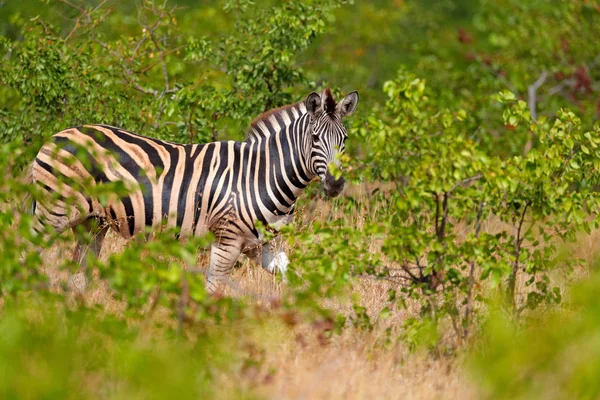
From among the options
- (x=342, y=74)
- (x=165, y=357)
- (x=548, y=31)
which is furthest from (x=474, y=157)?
(x=342, y=74)

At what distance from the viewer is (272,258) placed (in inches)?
329

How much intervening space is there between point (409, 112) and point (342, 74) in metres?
16.7

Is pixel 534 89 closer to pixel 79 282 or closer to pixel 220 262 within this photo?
pixel 220 262

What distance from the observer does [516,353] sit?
183 inches

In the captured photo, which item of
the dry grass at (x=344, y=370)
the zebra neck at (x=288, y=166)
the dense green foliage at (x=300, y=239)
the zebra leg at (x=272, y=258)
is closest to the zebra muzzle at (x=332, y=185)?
the dense green foliage at (x=300, y=239)

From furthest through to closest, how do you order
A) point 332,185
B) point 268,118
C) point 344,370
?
point 268,118 → point 332,185 → point 344,370

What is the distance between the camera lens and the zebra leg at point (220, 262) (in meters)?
7.95

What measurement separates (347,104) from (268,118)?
78 cm

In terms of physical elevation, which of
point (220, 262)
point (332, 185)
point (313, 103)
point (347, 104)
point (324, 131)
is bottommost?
point (220, 262)

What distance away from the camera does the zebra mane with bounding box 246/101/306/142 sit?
27.6ft

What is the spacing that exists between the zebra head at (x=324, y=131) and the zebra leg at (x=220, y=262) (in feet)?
3.27

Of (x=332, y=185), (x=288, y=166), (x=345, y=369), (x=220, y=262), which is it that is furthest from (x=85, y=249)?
(x=345, y=369)

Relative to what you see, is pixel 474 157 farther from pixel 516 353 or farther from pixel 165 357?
pixel 165 357

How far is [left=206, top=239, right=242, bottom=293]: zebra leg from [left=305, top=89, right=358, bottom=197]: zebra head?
1.00 m
